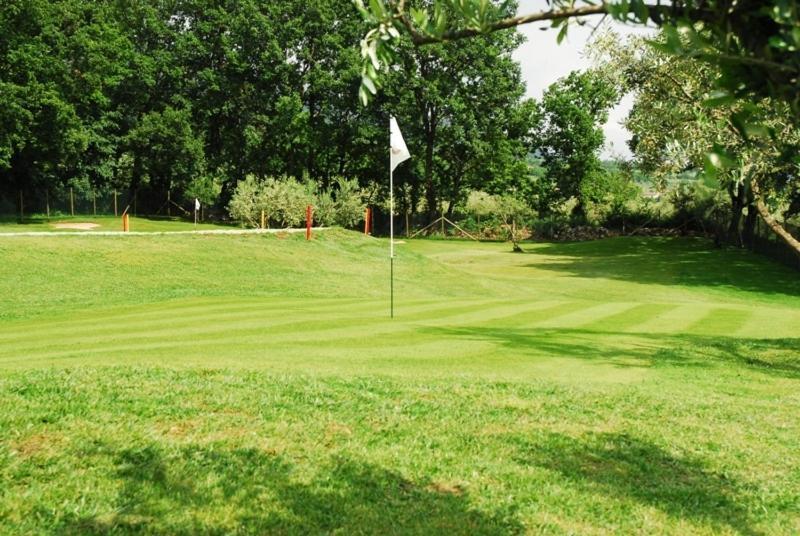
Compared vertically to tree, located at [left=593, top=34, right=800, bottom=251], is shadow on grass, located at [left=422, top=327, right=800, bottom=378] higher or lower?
lower

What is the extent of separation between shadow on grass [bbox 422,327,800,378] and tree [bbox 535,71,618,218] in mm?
51702

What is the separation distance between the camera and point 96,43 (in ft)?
156

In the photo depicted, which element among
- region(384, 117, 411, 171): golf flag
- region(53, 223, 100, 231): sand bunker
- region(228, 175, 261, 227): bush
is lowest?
region(53, 223, 100, 231): sand bunker

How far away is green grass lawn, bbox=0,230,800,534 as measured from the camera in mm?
5527

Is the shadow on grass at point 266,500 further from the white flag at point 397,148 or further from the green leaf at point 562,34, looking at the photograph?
the white flag at point 397,148

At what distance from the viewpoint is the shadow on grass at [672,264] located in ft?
124

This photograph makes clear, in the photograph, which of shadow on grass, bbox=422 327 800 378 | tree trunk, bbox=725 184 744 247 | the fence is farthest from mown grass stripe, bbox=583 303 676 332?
the fence

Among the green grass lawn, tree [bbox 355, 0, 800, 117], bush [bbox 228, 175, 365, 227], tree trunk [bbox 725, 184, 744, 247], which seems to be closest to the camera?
tree [bbox 355, 0, 800, 117]

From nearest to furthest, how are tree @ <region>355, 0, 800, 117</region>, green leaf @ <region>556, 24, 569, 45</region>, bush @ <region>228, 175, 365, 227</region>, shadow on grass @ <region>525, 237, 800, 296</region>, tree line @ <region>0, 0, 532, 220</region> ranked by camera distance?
tree @ <region>355, 0, 800, 117</region>, green leaf @ <region>556, 24, 569, 45</region>, shadow on grass @ <region>525, 237, 800, 296</region>, bush @ <region>228, 175, 365, 227</region>, tree line @ <region>0, 0, 532, 220</region>

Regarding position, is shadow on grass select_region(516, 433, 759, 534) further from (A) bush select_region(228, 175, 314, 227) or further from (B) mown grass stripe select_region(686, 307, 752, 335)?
(A) bush select_region(228, 175, 314, 227)

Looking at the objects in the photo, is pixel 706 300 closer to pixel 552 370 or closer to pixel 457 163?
pixel 552 370

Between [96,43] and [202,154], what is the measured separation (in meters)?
14.3

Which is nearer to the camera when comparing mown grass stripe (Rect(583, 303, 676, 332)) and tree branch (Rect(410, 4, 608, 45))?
tree branch (Rect(410, 4, 608, 45))

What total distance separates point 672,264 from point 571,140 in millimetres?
24596
